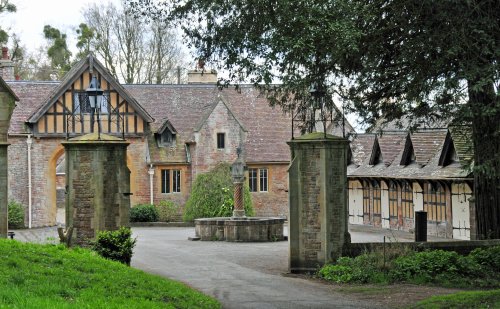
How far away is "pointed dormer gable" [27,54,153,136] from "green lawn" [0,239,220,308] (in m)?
26.7

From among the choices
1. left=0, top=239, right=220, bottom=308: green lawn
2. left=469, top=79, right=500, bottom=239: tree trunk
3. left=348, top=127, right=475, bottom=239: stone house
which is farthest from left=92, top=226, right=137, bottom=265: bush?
left=348, top=127, right=475, bottom=239: stone house

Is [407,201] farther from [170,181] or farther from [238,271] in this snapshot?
[238,271]

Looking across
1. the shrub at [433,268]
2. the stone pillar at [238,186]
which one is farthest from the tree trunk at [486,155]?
the stone pillar at [238,186]

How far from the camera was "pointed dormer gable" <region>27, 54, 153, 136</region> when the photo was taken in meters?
42.7

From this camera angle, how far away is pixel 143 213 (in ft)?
143

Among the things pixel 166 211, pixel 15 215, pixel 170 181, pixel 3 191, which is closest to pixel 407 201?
pixel 166 211

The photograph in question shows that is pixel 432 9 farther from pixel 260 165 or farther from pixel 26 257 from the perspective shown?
pixel 260 165

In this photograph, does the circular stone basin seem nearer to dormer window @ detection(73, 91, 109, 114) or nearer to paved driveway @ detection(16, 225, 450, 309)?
paved driveway @ detection(16, 225, 450, 309)

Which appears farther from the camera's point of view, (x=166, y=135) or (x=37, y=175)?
(x=166, y=135)

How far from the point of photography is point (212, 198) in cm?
4369

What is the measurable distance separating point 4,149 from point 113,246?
570 cm

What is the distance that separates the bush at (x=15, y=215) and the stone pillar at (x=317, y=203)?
23915 mm

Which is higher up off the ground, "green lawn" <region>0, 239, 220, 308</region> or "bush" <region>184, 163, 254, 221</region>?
"bush" <region>184, 163, 254, 221</region>

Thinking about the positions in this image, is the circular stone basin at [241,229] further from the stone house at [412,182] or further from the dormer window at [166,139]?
the dormer window at [166,139]
